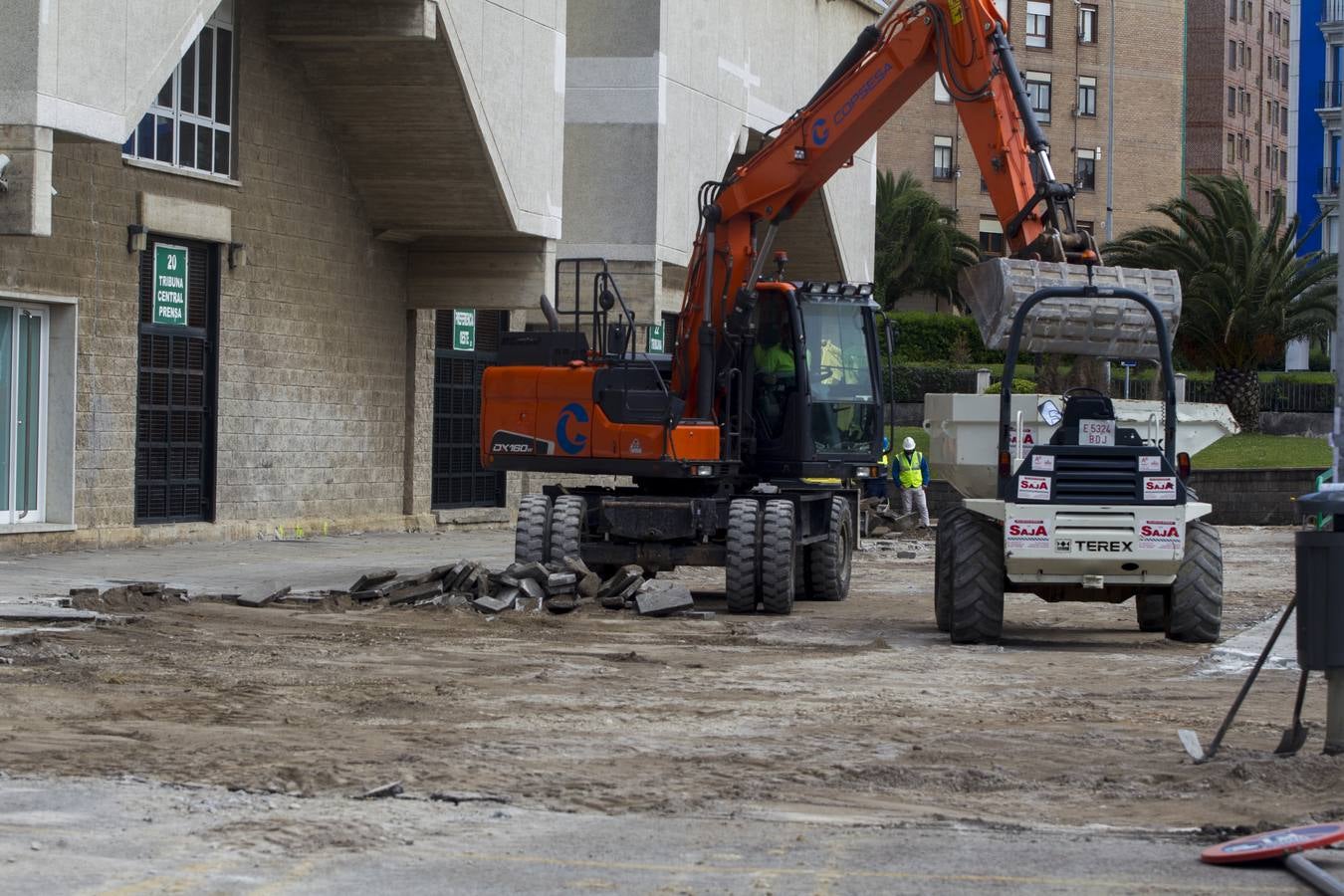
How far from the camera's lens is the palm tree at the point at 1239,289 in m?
50.1

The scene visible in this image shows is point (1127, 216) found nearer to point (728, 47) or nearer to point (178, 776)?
point (728, 47)

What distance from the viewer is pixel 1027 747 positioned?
31.9 feet

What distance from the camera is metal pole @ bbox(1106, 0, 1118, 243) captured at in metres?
78.4

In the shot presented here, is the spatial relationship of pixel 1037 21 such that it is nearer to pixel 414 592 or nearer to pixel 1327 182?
pixel 1327 182

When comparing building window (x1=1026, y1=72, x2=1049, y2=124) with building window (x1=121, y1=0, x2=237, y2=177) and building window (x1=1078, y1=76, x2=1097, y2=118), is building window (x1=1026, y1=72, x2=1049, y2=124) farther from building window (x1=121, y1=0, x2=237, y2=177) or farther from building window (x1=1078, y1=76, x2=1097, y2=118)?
building window (x1=121, y1=0, x2=237, y2=177)

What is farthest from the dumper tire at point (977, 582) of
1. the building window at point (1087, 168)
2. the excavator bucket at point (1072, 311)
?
the building window at point (1087, 168)

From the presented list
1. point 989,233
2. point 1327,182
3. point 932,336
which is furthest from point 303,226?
point 1327,182

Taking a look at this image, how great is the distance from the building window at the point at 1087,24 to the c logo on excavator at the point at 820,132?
221ft

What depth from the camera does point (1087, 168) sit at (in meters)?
84.2

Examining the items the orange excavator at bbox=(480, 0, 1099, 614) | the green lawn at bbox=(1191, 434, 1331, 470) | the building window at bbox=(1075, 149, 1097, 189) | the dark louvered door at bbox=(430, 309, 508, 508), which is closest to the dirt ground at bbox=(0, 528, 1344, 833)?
the orange excavator at bbox=(480, 0, 1099, 614)

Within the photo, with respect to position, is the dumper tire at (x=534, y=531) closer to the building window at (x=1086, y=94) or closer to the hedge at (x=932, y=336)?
the hedge at (x=932, y=336)

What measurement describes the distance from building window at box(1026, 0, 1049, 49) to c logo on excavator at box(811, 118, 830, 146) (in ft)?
217

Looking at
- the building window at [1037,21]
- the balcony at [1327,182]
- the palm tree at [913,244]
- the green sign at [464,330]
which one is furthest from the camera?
the balcony at [1327,182]

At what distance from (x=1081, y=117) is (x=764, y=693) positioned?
246ft
